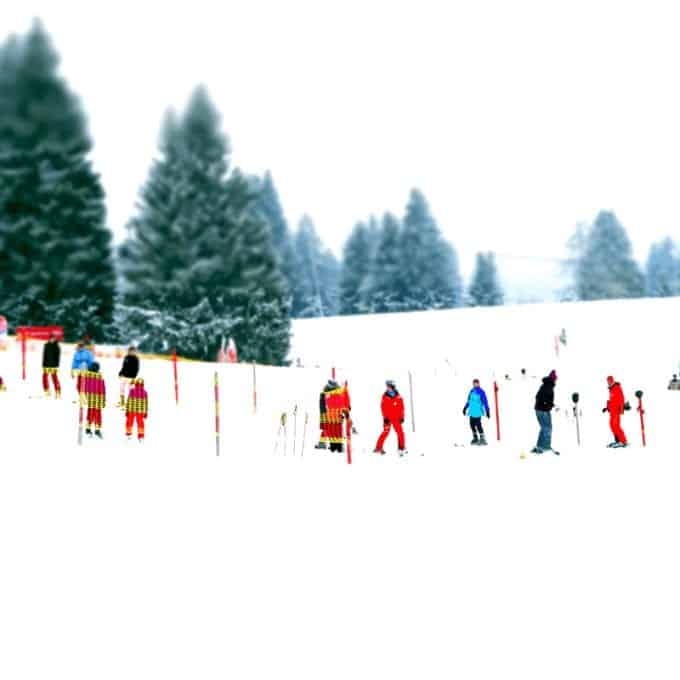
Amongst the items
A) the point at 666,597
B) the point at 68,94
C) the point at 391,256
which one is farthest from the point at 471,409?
the point at 391,256

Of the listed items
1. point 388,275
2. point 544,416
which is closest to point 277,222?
point 388,275

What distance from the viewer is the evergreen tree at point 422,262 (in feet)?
222

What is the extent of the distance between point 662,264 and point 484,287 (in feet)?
102

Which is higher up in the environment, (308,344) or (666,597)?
(308,344)

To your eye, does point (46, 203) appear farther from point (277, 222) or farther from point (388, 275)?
point (388, 275)

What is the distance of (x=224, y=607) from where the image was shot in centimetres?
659

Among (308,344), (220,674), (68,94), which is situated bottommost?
(220,674)

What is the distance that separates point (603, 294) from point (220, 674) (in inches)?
3075

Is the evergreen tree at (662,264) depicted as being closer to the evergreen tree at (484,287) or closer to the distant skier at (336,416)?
the evergreen tree at (484,287)

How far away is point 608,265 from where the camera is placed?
3127 inches

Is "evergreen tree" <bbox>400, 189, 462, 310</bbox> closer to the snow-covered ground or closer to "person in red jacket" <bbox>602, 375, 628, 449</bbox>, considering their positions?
the snow-covered ground

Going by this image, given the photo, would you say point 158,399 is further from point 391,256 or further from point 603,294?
point 603,294

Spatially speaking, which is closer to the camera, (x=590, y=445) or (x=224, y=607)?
(x=224, y=607)

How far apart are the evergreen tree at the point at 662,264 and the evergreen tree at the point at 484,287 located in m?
24.0
